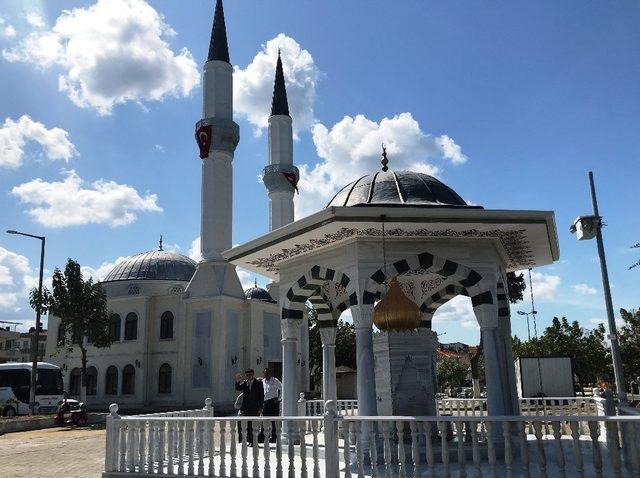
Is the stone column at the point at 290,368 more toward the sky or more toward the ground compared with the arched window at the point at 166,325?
more toward the ground

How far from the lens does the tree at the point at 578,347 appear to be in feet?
125

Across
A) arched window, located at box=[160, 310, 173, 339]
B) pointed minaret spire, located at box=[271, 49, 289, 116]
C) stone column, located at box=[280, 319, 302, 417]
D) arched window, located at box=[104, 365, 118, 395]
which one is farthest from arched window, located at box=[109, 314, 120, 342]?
stone column, located at box=[280, 319, 302, 417]

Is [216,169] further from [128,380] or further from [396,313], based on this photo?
[396,313]

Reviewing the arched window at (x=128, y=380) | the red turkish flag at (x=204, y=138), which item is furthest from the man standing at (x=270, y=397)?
the arched window at (x=128, y=380)

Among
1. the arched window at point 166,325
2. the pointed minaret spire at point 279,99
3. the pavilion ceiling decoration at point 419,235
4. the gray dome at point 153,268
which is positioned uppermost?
the pointed minaret spire at point 279,99

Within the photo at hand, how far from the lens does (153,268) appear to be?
1447 inches

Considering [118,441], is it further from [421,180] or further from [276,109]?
[276,109]

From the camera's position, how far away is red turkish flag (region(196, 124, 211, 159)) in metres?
28.0

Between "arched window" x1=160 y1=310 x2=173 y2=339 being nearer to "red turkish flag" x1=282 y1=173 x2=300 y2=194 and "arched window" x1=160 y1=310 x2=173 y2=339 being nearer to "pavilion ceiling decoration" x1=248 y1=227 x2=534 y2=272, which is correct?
"red turkish flag" x1=282 y1=173 x2=300 y2=194

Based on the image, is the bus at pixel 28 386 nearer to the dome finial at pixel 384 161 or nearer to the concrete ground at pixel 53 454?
the concrete ground at pixel 53 454

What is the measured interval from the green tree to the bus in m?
28.4

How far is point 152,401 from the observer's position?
30328mm

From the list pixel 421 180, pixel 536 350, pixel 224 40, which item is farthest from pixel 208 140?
pixel 536 350

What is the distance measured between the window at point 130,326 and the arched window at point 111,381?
6.54 ft
